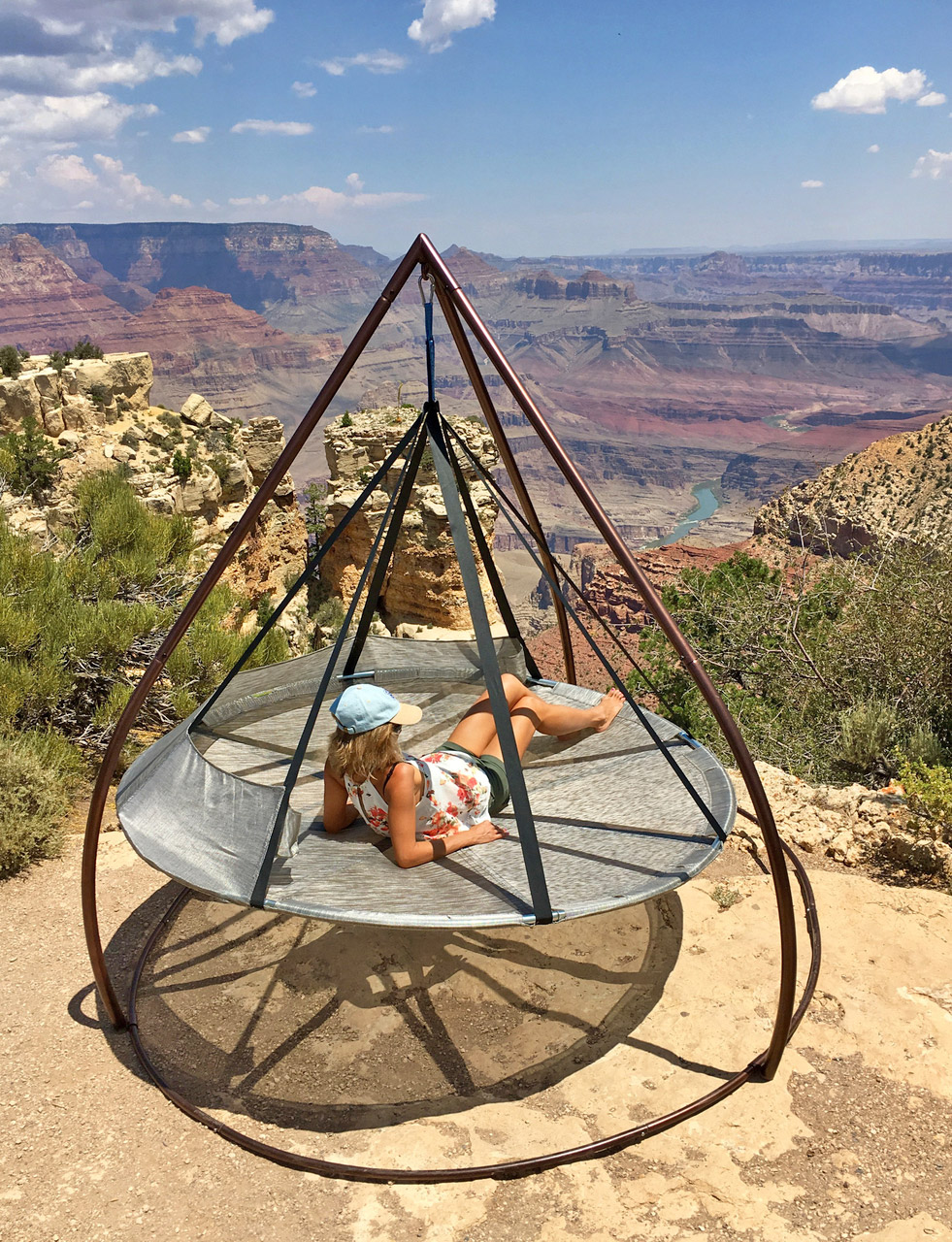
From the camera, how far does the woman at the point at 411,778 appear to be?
3.44m

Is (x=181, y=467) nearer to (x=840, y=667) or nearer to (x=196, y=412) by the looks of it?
(x=196, y=412)

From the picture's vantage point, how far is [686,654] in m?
3.06

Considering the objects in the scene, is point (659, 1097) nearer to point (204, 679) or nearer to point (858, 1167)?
point (858, 1167)

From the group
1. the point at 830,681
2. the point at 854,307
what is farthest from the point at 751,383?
the point at 830,681

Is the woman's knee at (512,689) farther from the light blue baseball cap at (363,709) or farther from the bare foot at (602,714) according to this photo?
the light blue baseball cap at (363,709)

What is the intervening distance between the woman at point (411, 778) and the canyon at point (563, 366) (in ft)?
316

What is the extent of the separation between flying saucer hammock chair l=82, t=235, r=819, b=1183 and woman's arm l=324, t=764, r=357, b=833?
67mm

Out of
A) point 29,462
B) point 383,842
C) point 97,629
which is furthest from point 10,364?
point 383,842

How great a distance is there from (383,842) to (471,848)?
1.47 ft

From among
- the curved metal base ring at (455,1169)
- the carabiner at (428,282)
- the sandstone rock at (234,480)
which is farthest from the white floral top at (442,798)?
the sandstone rock at (234,480)

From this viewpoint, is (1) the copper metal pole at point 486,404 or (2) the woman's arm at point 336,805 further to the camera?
(2) the woman's arm at point 336,805

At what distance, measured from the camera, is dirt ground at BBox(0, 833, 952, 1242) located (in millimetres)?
2977

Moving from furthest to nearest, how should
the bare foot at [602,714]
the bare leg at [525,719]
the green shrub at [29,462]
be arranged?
the green shrub at [29,462]
the bare foot at [602,714]
the bare leg at [525,719]

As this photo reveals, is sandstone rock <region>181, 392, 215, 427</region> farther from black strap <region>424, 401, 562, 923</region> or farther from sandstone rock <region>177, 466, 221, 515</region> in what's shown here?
black strap <region>424, 401, 562, 923</region>
